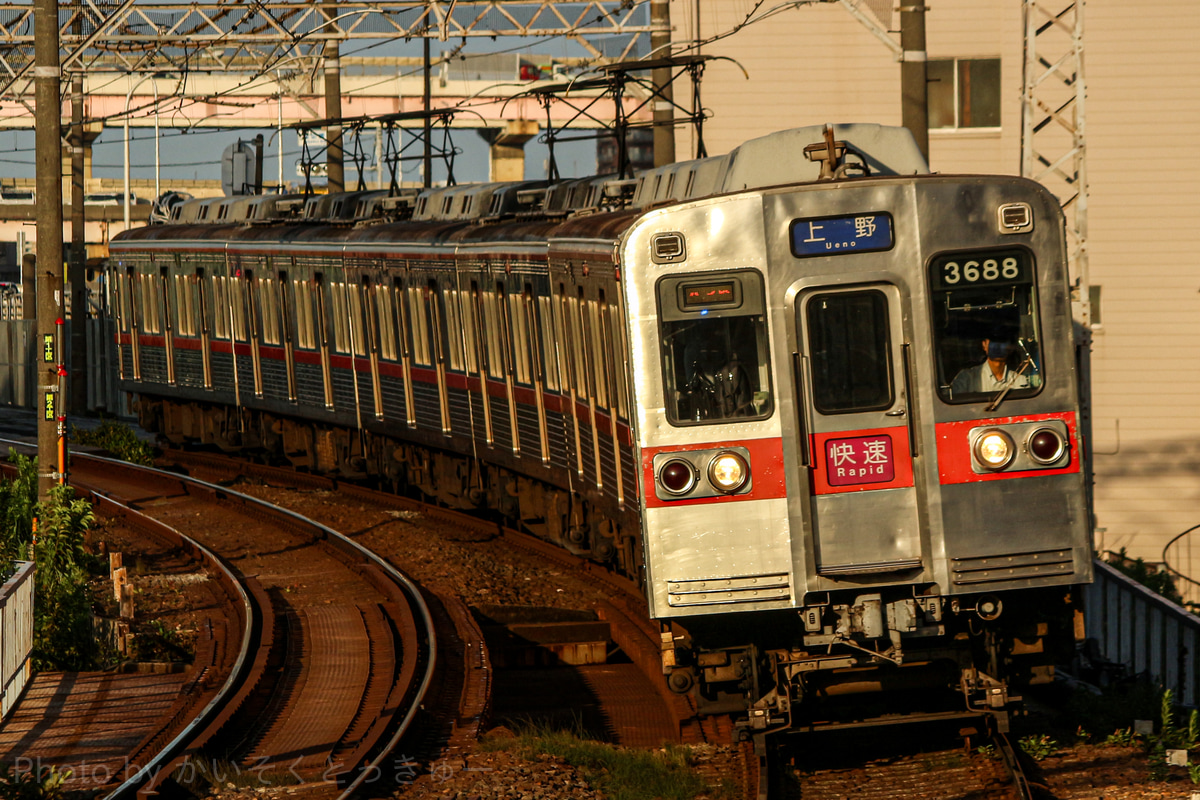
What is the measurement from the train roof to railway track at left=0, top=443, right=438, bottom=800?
3.27m

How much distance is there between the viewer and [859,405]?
Result: 8328 mm

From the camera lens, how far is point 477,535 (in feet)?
56.2

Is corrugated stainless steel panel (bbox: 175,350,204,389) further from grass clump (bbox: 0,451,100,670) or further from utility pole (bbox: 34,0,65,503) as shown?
utility pole (bbox: 34,0,65,503)

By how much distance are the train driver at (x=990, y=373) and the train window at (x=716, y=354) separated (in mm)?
928

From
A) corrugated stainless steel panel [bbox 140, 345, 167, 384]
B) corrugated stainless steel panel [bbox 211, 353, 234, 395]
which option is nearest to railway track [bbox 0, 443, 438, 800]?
corrugated stainless steel panel [bbox 211, 353, 234, 395]

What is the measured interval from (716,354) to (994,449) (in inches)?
54.7

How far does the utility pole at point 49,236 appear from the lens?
1497 cm

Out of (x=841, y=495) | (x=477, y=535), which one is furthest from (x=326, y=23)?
(x=841, y=495)

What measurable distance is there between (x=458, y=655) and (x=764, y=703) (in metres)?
3.61

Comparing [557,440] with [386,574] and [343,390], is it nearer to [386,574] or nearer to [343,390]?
[386,574]

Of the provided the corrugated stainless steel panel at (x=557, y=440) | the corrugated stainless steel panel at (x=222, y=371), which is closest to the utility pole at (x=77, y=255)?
the corrugated stainless steel panel at (x=222, y=371)

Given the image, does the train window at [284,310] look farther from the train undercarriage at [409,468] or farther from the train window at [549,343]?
the train window at [549,343]

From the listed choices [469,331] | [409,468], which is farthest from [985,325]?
[409,468]

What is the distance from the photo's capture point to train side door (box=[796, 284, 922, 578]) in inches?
327
